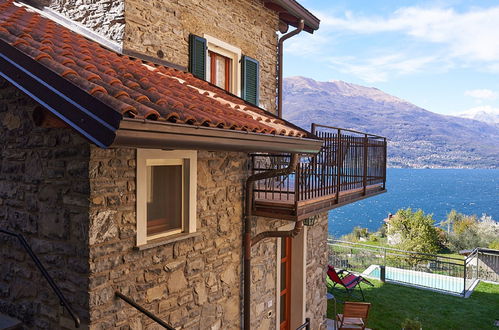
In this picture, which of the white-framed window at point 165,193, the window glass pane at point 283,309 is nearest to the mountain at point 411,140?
the window glass pane at point 283,309

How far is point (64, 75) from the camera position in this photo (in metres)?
2.92

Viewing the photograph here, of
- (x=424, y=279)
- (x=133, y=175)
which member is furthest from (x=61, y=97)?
(x=424, y=279)

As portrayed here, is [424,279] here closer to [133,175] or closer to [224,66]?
[224,66]

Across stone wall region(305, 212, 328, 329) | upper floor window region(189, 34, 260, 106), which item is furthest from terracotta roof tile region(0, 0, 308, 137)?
stone wall region(305, 212, 328, 329)

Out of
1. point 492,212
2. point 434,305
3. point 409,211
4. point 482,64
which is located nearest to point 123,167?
point 434,305

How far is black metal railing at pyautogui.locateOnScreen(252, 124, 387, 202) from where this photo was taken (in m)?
5.90

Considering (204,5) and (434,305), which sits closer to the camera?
(204,5)

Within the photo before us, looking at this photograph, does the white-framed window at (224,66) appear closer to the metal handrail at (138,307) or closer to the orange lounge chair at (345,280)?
the metal handrail at (138,307)

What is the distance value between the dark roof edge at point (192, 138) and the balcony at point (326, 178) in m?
1.15

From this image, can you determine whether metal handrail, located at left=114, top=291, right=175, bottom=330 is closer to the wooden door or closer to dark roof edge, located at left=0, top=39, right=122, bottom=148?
dark roof edge, located at left=0, top=39, right=122, bottom=148

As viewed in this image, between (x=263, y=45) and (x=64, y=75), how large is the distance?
19.1ft

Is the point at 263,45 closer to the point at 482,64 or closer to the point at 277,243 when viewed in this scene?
the point at 277,243

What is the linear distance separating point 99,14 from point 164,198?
299cm

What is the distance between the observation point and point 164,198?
4410mm
